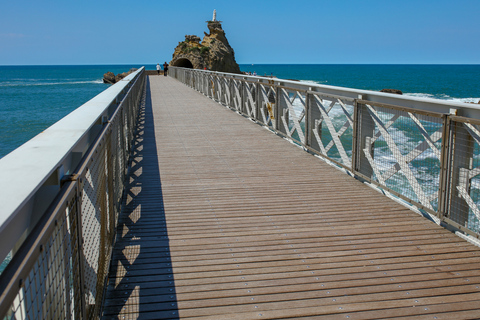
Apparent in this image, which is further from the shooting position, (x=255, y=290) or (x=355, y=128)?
(x=355, y=128)

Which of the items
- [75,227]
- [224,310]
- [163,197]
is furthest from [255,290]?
[163,197]

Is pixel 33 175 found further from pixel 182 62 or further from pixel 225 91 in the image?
pixel 182 62

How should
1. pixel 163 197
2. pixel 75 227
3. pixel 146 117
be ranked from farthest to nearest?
pixel 146 117 < pixel 163 197 < pixel 75 227

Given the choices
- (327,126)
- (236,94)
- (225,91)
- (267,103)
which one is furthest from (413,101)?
(225,91)

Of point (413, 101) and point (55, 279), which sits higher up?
point (413, 101)

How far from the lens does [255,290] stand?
3049mm

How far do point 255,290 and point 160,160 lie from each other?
4168 millimetres

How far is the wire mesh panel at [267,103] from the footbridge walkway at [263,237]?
2.72m

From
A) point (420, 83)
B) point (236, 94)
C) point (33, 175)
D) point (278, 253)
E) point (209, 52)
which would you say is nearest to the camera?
point (33, 175)

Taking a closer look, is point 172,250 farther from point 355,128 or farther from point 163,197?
A: point 355,128

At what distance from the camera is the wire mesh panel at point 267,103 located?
9.54 meters

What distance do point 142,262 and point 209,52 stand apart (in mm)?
58100

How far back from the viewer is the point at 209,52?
5975cm

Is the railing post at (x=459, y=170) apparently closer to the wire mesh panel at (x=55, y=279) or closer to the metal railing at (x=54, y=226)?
the metal railing at (x=54, y=226)
